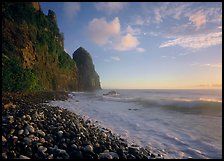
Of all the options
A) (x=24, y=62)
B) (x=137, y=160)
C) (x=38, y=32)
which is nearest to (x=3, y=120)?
(x=137, y=160)

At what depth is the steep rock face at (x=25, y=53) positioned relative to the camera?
51.7ft

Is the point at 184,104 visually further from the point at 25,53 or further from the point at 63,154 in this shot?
the point at 63,154

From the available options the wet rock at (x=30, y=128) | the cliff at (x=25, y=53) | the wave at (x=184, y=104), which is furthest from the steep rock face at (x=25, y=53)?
the wave at (x=184, y=104)

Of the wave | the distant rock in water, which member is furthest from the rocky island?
the distant rock in water

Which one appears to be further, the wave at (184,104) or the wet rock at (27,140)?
the wave at (184,104)

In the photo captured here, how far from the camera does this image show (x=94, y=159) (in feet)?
15.1

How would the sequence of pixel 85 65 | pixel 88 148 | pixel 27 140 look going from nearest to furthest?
1. pixel 27 140
2. pixel 88 148
3. pixel 85 65

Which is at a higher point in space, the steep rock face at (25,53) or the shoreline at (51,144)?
the steep rock face at (25,53)

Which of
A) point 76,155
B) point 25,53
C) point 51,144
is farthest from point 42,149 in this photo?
point 25,53

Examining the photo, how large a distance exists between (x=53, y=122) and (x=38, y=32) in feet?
89.6

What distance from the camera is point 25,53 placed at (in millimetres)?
24219

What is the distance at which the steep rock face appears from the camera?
15766 millimetres

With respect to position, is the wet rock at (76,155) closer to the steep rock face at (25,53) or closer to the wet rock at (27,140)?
the wet rock at (27,140)

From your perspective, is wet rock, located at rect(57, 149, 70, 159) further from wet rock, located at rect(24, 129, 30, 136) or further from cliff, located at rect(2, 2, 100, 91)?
cliff, located at rect(2, 2, 100, 91)
